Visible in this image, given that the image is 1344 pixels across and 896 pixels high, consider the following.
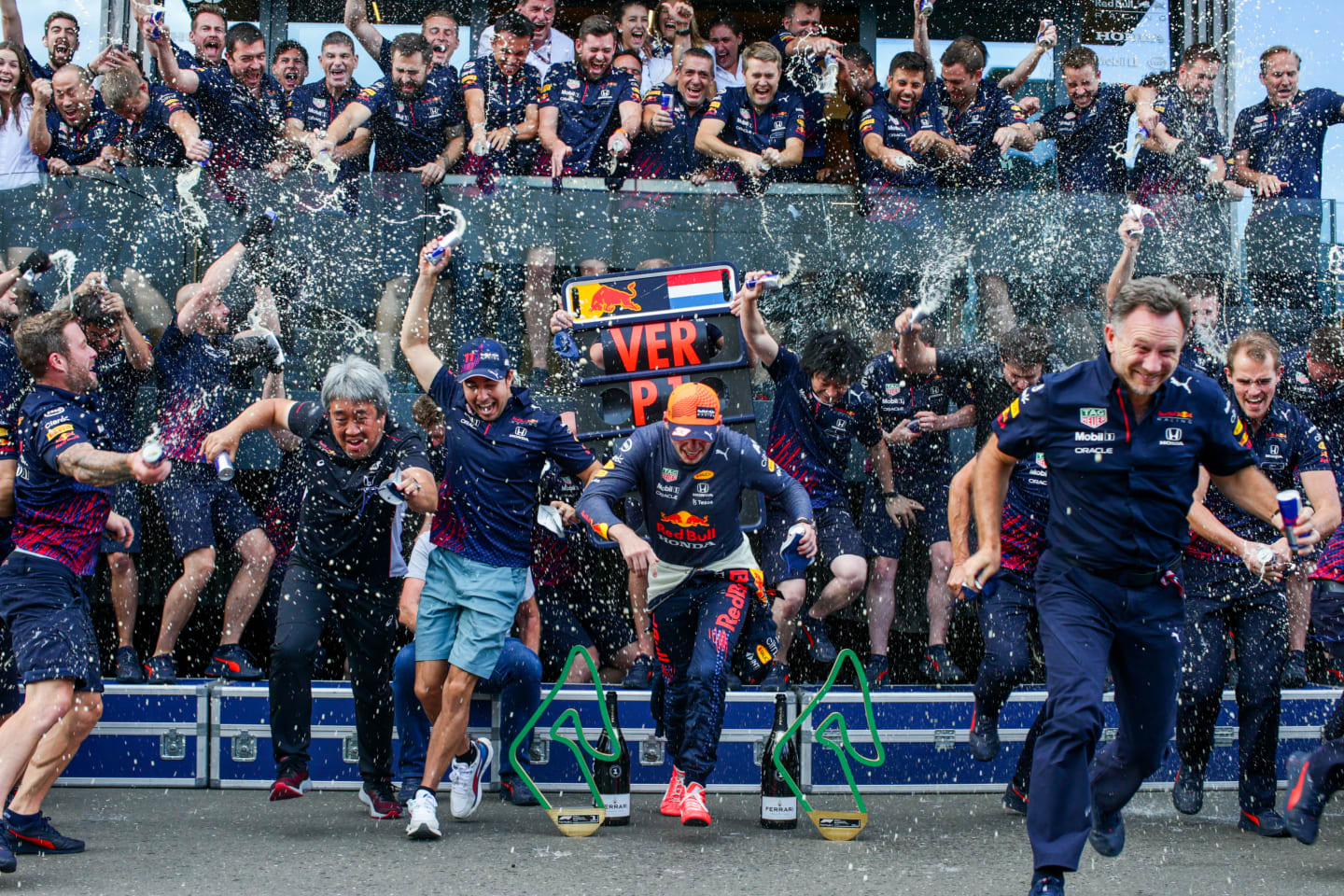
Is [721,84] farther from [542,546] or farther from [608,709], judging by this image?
[608,709]

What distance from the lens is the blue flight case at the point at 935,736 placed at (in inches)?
275

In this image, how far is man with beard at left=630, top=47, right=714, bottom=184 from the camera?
9.57 meters

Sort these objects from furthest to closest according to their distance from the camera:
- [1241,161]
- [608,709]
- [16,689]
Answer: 1. [1241,161]
2. [608,709]
3. [16,689]

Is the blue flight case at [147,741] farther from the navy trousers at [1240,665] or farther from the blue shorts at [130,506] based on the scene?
the navy trousers at [1240,665]

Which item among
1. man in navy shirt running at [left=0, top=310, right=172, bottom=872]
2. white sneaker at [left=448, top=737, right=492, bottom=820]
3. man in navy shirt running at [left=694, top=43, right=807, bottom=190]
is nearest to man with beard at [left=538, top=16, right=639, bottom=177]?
man in navy shirt running at [left=694, top=43, right=807, bottom=190]

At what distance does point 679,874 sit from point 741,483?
84.0 inches

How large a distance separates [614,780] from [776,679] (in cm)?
175

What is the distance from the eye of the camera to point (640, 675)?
7.46 meters

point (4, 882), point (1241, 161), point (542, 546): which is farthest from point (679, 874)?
point (1241, 161)

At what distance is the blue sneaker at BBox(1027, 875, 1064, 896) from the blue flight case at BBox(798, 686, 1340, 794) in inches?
109

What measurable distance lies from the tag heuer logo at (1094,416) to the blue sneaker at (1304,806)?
1912mm

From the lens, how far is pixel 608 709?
6211mm

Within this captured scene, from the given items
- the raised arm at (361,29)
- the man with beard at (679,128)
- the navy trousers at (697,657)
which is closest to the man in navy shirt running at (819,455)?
the navy trousers at (697,657)

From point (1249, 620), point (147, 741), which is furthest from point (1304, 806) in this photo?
point (147, 741)
